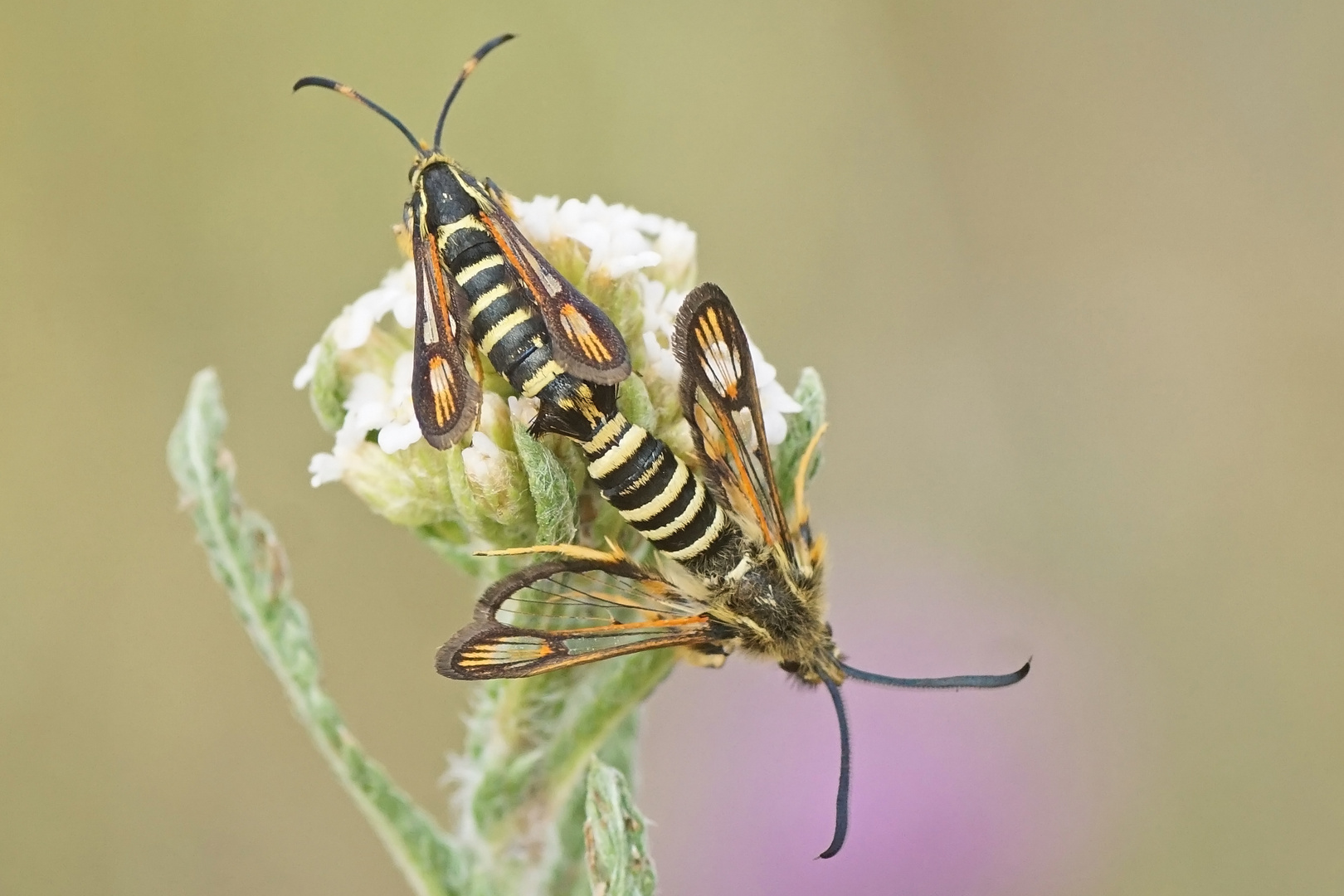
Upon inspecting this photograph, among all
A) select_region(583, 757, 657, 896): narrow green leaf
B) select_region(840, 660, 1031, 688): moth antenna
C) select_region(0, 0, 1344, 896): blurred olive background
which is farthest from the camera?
select_region(0, 0, 1344, 896): blurred olive background

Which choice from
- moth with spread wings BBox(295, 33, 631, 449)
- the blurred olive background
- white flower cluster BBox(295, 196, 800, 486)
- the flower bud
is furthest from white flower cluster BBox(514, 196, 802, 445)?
the blurred olive background

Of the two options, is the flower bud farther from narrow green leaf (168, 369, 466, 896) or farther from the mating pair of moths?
narrow green leaf (168, 369, 466, 896)

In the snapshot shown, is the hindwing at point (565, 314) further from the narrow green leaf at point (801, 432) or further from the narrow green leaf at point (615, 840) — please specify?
the narrow green leaf at point (615, 840)

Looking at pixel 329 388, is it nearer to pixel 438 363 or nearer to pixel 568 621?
pixel 438 363

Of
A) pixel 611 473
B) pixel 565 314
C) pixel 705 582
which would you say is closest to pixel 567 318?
pixel 565 314

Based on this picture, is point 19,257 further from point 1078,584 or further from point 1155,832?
point 1155,832

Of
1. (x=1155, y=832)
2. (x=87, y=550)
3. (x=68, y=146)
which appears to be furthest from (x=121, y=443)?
(x=1155, y=832)
